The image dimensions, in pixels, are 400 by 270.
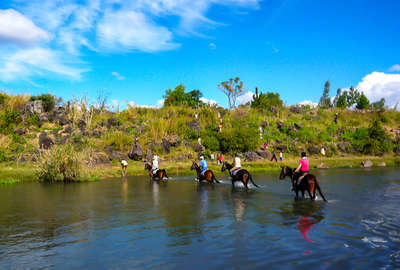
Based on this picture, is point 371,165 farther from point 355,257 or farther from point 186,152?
point 355,257

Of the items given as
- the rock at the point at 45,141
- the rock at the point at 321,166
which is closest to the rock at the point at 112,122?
the rock at the point at 45,141

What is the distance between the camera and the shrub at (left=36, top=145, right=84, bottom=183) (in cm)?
2227

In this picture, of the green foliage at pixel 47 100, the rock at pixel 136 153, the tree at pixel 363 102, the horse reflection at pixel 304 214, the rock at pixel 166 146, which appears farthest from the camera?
the tree at pixel 363 102

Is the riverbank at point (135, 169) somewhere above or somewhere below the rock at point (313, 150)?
below

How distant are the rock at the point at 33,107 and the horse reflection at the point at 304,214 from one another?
42.2m

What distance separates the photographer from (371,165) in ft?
114

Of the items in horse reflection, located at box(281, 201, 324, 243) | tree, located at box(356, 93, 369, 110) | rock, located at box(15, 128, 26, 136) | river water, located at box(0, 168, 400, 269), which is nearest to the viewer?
river water, located at box(0, 168, 400, 269)

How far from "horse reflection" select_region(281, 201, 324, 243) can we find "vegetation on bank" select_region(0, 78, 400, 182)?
18.1 meters

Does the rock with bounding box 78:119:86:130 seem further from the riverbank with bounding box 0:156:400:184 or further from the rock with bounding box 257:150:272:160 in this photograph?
the rock with bounding box 257:150:272:160

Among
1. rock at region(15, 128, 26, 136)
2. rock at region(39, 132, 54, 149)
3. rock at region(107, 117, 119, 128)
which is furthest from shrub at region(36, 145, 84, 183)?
rock at region(107, 117, 119, 128)

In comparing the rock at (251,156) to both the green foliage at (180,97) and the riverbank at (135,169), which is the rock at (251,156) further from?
the green foliage at (180,97)

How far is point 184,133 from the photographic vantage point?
4397 cm

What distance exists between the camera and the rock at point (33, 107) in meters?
44.2

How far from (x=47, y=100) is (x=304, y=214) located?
4492 centimetres
